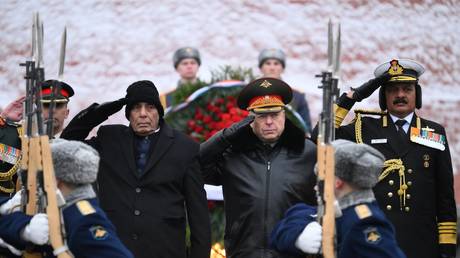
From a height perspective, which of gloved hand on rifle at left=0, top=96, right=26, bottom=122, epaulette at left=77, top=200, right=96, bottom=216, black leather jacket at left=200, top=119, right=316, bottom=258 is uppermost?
gloved hand on rifle at left=0, top=96, right=26, bottom=122

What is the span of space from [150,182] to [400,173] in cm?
151

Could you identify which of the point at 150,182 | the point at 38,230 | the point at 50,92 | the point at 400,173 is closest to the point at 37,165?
the point at 38,230

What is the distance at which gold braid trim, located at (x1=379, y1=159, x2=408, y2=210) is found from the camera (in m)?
7.51

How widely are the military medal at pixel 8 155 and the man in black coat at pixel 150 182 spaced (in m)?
0.43

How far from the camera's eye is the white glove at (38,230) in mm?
5867

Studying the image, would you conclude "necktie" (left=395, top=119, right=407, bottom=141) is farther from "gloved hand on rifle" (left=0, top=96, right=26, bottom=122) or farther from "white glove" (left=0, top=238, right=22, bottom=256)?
"white glove" (left=0, top=238, right=22, bottom=256)

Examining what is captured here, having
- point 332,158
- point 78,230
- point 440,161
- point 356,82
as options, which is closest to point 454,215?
point 440,161

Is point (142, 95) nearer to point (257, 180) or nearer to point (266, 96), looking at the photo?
point (266, 96)

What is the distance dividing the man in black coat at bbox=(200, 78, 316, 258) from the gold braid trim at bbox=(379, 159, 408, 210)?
0.60m

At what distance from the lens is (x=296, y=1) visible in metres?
13.3

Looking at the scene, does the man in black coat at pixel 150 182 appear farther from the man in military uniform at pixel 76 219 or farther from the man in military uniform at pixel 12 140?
the man in military uniform at pixel 76 219

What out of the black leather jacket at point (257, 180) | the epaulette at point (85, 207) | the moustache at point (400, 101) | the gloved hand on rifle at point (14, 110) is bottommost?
the epaulette at point (85, 207)

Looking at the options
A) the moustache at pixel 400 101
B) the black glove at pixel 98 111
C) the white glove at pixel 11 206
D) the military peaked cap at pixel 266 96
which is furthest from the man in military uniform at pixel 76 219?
the moustache at pixel 400 101

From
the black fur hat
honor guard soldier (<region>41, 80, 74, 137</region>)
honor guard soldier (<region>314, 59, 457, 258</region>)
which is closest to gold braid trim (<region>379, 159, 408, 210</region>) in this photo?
honor guard soldier (<region>314, 59, 457, 258</region>)
